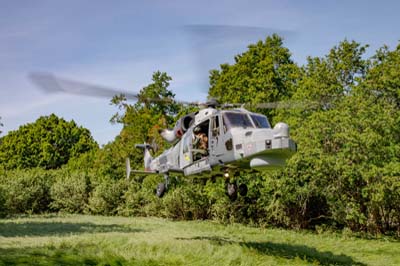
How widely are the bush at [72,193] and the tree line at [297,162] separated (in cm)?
10

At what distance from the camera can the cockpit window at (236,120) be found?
37.2 feet

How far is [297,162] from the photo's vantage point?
21.8m

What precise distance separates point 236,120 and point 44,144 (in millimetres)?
54411

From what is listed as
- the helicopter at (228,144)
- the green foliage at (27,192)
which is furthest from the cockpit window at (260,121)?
the green foliage at (27,192)

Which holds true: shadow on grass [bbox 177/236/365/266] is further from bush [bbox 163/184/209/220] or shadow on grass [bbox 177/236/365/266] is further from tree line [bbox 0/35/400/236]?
bush [bbox 163/184/209/220]

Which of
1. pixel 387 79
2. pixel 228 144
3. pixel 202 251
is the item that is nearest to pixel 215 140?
pixel 228 144

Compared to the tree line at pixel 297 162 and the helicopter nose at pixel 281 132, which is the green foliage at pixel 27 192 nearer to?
the tree line at pixel 297 162

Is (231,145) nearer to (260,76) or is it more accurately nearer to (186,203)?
(260,76)

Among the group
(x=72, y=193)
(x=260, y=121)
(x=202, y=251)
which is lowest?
(x=202, y=251)

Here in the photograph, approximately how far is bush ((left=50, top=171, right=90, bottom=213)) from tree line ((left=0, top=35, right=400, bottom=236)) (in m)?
0.10

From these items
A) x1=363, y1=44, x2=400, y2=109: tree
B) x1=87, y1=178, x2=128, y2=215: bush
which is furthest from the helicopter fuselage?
x1=87, y1=178, x2=128, y2=215: bush

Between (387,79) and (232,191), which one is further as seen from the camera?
(387,79)

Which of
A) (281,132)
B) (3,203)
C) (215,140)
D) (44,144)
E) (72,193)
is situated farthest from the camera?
(44,144)

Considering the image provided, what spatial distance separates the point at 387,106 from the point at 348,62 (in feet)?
17.5
